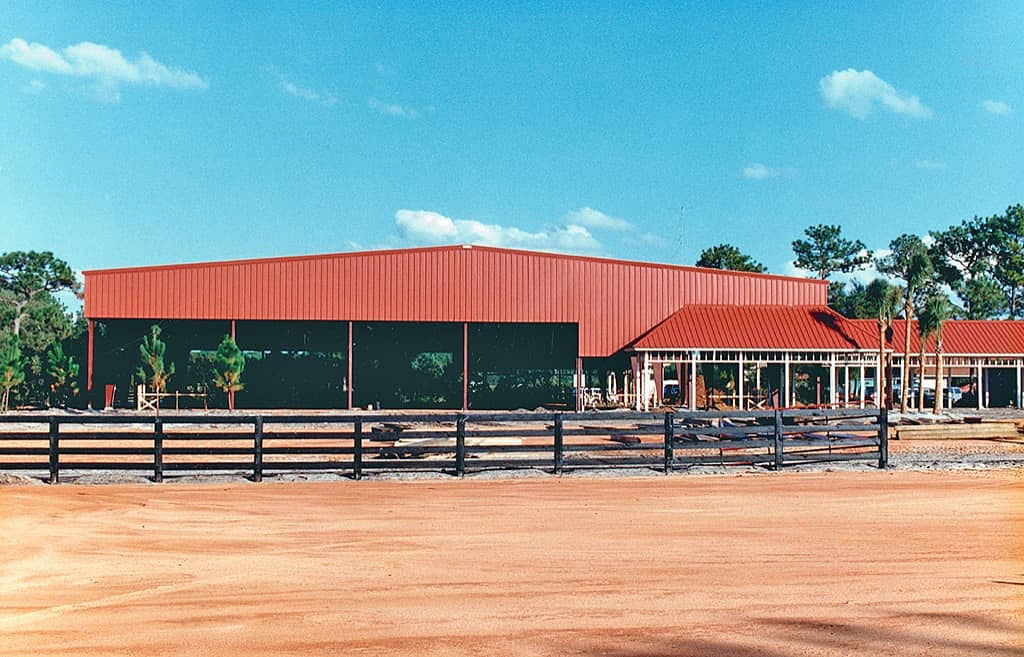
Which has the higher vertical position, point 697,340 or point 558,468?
point 697,340

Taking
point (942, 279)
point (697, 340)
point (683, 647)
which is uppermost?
point (942, 279)

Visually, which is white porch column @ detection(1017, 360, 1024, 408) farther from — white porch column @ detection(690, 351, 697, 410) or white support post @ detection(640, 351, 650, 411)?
white support post @ detection(640, 351, 650, 411)

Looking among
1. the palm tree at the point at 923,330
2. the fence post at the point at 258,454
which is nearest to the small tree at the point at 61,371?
the fence post at the point at 258,454

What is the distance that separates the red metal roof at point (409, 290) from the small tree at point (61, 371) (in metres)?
2.39

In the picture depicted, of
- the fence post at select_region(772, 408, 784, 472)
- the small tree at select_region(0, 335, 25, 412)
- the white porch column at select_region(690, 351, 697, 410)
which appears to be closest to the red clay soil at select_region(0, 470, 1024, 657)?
the fence post at select_region(772, 408, 784, 472)

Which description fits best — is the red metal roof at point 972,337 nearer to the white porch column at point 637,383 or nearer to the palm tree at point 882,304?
the palm tree at point 882,304

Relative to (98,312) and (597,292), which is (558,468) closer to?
(597,292)

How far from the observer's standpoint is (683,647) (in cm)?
715

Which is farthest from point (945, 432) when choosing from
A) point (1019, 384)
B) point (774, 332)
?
point (1019, 384)

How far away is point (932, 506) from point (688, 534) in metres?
4.46

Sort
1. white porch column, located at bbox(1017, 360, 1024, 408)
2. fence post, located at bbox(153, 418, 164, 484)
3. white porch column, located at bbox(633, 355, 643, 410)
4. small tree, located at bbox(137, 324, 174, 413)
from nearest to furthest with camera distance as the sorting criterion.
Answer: fence post, located at bbox(153, 418, 164, 484), small tree, located at bbox(137, 324, 174, 413), white porch column, located at bbox(633, 355, 643, 410), white porch column, located at bbox(1017, 360, 1024, 408)

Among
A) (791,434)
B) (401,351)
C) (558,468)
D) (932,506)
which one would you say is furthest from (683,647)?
(401,351)

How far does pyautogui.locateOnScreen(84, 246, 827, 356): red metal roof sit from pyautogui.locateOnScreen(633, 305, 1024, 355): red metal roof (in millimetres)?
1829

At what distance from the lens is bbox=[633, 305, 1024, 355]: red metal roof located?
4434cm
